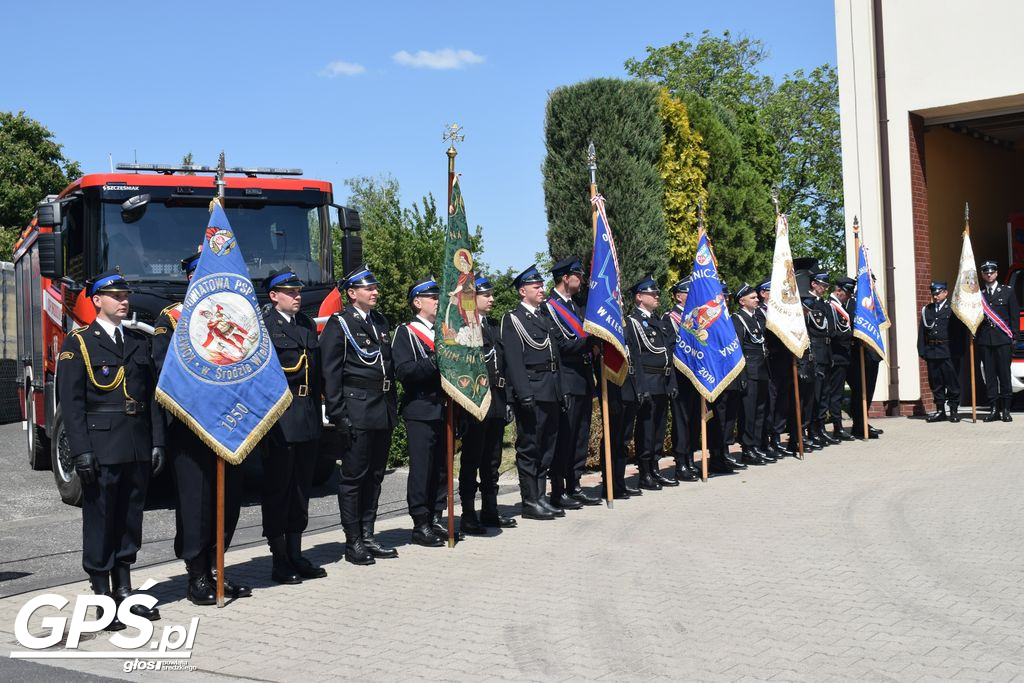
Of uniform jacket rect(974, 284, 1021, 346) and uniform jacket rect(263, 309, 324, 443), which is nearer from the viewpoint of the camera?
uniform jacket rect(263, 309, 324, 443)

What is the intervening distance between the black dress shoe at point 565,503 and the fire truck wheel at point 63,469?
4.60m

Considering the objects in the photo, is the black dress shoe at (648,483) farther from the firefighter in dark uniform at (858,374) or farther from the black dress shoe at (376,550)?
the firefighter in dark uniform at (858,374)

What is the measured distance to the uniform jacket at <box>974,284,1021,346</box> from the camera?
16.4 meters

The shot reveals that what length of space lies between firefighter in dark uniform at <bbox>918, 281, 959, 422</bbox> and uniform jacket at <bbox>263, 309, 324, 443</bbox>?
11.4 metres

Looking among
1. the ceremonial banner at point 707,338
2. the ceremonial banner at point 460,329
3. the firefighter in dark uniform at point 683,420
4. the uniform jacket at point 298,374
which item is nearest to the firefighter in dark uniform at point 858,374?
the ceremonial banner at point 707,338

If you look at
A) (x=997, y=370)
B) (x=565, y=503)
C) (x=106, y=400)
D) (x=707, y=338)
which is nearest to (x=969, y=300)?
(x=997, y=370)

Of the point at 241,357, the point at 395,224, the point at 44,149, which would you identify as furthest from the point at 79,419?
the point at 44,149

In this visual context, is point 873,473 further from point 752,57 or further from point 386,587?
point 752,57

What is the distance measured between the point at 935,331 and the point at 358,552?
1110 centimetres

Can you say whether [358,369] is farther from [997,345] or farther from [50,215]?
[997,345]

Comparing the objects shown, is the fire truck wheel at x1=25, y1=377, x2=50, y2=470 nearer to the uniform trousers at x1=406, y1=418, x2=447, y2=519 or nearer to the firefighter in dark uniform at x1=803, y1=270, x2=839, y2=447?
the uniform trousers at x1=406, y1=418, x2=447, y2=519

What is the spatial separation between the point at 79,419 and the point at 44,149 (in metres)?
39.4

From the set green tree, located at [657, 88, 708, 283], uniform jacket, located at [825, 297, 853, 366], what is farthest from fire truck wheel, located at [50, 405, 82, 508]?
uniform jacket, located at [825, 297, 853, 366]

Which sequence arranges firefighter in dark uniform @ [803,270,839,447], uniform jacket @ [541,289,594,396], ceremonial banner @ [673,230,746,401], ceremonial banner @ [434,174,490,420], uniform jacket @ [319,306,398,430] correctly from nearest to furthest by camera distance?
uniform jacket @ [319,306,398,430], ceremonial banner @ [434,174,490,420], uniform jacket @ [541,289,594,396], ceremonial banner @ [673,230,746,401], firefighter in dark uniform @ [803,270,839,447]
